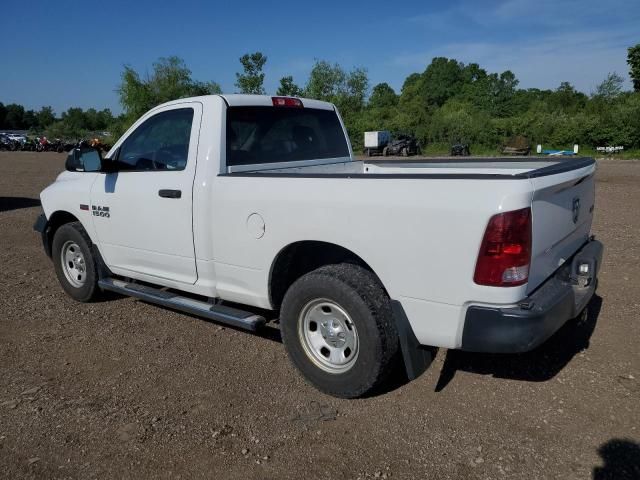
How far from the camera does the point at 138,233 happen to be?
15.0 feet

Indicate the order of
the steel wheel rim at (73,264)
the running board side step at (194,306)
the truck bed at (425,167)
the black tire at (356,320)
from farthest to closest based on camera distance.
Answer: the steel wheel rim at (73,264) → the truck bed at (425,167) → the running board side step at (194,306) → the black tire at (356,320)

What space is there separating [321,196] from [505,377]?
1.90 metres

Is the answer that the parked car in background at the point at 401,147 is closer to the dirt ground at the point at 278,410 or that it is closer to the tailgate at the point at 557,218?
the dirt ground at the point at 278,410

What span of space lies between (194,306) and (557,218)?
269cm

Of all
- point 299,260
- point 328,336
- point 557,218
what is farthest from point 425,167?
point 328,336

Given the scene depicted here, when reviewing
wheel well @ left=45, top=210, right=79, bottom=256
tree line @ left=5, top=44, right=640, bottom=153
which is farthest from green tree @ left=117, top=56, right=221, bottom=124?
wheel well @ left=45, top=210, right=79, bottom=256

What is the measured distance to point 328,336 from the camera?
3.51 metres

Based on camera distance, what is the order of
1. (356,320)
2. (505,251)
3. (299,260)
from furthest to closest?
(299,260)
(356,320)
(505,251)

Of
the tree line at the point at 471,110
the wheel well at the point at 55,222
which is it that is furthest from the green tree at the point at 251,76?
the wheel well at the point at 55,222

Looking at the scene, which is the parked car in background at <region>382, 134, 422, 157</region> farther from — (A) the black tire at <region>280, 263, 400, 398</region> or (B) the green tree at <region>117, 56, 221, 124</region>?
(A) the black tire at <region>280, 263, 400, 398</region>

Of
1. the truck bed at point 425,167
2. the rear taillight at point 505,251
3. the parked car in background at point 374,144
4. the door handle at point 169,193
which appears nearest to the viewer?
the rear taillight at point 505,251

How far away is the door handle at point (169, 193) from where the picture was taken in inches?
161

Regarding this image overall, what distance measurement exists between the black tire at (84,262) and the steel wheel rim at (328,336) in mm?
2694

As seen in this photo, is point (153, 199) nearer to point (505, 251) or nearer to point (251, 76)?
point (505, 251)
